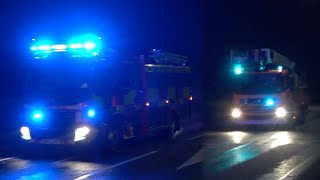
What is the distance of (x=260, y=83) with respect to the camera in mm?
19109

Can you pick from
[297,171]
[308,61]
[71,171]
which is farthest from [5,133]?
[308,61]

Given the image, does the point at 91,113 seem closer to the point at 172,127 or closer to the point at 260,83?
the point at 172,127

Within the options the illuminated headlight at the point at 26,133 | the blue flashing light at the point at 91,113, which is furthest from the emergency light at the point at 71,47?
the illuminated headlight at the point at 26,133

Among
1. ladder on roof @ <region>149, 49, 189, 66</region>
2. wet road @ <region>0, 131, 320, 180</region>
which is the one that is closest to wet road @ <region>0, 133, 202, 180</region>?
wet road @ <region>0, 131, 320, 180</region>

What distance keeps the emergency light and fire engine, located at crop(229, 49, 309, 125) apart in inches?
308

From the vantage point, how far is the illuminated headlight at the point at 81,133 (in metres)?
12.2

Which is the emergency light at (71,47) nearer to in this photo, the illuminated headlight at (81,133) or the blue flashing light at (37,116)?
the blue flashing light at (37,116)

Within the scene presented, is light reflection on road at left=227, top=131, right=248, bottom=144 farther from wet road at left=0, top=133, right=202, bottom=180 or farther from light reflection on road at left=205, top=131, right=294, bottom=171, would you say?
wet road at left=0, top=133, right=202, bottom=180

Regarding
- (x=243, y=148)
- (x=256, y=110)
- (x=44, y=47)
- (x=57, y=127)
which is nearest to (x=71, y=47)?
(x=44, y=47)

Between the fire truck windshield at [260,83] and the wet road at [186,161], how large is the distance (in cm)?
369

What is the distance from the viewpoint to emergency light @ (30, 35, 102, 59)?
1264 centimetres

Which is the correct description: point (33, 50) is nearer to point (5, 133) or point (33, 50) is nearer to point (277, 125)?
point (5, 133)

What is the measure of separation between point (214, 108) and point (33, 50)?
A: 21.1m

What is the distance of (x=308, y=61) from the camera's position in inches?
2346
